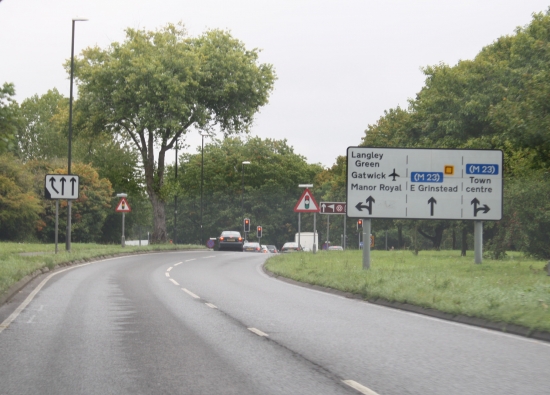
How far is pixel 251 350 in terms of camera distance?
30.6 ft

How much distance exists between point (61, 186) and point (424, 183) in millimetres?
15286

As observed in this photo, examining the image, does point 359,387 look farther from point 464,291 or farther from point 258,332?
point 464,291

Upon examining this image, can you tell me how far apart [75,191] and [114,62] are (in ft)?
62.7

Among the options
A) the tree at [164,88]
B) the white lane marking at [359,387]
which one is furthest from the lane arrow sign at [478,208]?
the tree at [164,88]

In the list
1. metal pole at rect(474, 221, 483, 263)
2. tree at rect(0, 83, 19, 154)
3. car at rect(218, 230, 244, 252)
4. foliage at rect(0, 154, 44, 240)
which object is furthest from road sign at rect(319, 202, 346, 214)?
foliage at rect(0, 154, 44, 240)

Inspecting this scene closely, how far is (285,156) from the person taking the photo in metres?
101

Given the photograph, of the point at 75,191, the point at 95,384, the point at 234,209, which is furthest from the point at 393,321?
the point at 234,209

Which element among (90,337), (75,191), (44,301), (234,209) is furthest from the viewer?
(234,209)

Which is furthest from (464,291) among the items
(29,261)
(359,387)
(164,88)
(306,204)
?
(164,88)

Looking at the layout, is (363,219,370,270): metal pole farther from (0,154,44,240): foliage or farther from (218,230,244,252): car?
(0,154,44,240): foliage

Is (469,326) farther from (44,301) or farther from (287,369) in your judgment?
(44,301)

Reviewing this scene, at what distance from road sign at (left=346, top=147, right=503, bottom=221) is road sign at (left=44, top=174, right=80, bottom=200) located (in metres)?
13.4

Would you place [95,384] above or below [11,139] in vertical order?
below

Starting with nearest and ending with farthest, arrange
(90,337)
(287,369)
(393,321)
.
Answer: (287,369) → (90,337) → (393,321)
